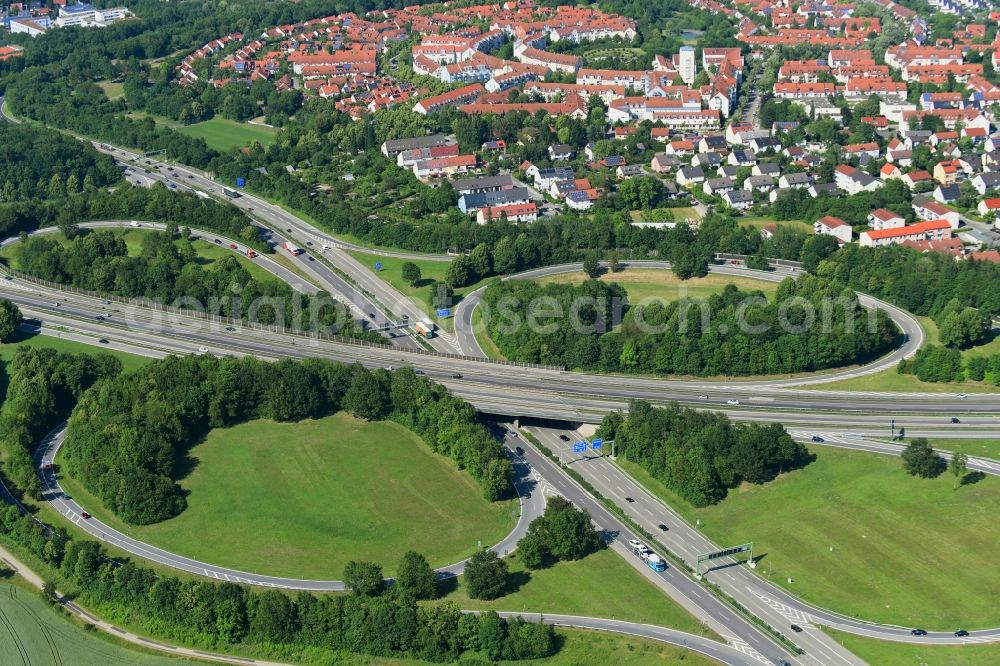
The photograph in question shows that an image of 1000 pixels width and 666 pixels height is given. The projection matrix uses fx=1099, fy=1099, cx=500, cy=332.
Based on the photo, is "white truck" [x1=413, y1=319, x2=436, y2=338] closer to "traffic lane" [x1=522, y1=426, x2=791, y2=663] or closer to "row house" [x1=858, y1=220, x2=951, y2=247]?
"traffic lane" [x1=522, y1=426, x2=791, y2=663]

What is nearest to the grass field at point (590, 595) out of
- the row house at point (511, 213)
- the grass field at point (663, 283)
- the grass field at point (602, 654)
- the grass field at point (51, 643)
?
the grass field at point (602, 654)

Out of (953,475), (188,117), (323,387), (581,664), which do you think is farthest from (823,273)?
(188,117)

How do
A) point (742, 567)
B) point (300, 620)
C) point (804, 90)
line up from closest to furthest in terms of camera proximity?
point (300, 620)
point (742, 567)
point (804, 90)

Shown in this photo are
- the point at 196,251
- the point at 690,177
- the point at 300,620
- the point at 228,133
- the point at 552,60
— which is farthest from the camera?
the point at 552,60

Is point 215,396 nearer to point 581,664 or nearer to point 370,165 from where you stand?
point 581,664

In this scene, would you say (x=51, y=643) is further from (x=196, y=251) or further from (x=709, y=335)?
(x=196, y=251)

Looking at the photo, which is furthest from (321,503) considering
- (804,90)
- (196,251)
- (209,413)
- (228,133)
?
(804,90)

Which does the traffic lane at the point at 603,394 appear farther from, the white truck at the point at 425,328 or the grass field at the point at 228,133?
the grass field at the point at 228,133
